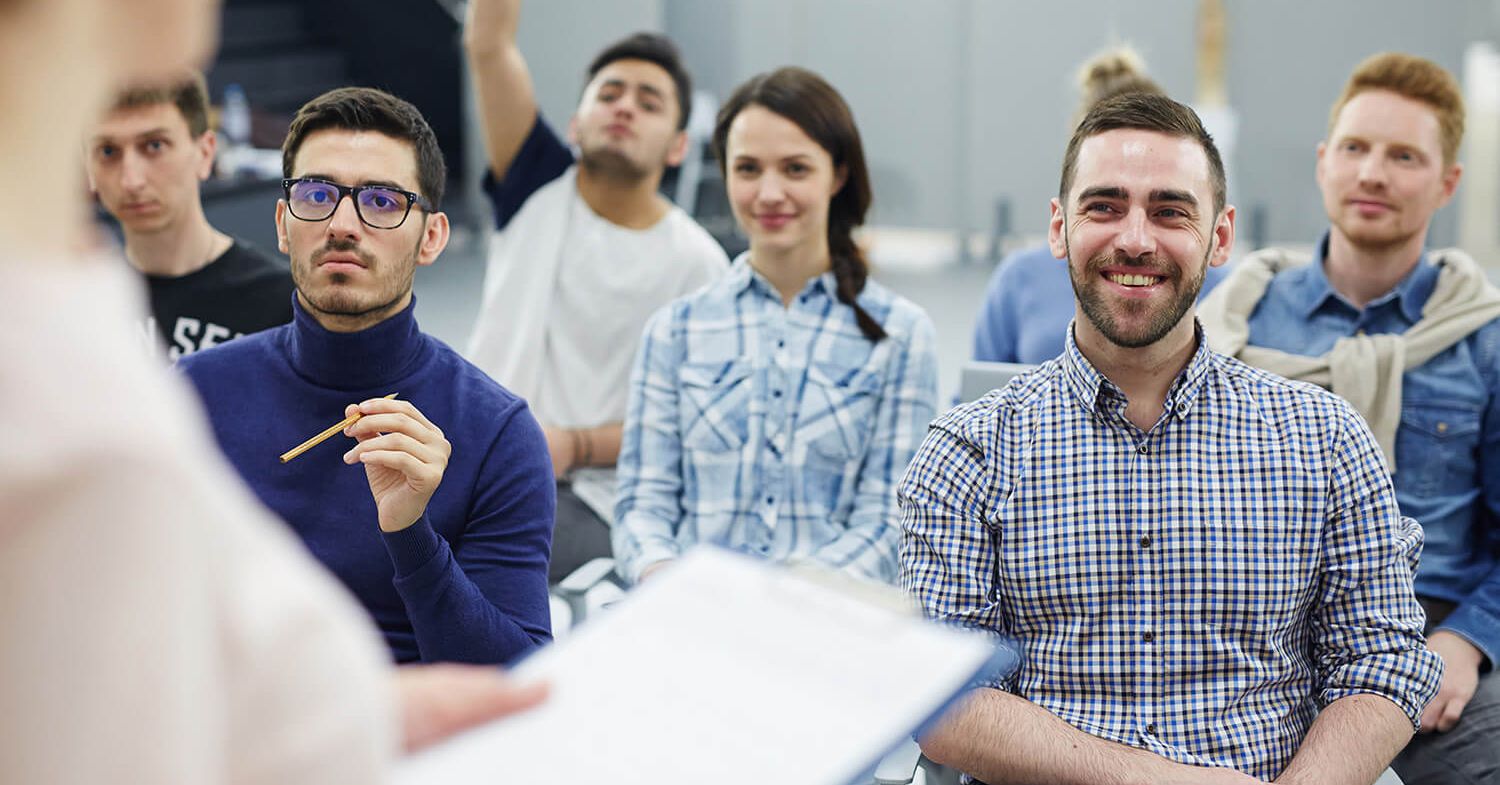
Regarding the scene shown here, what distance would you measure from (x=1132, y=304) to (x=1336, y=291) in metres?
0.87

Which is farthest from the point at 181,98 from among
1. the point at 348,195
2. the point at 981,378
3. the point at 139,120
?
the point at 981,378

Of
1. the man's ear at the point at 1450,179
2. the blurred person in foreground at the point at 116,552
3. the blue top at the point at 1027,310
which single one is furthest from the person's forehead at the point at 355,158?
the man's ear at the point at 1450,179

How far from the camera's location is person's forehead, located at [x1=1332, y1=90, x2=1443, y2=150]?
7.82 feet

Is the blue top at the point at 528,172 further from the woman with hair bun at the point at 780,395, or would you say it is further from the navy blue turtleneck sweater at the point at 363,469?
the navy blue turtleneck sweater at the point at 363,469

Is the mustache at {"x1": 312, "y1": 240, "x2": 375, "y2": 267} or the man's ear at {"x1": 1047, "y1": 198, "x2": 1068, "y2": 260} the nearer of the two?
the mustache at {"x1": 312, "y1": 240, "x2": 375, "y2": 267}

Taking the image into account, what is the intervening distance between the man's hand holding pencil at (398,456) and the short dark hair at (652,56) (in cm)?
175

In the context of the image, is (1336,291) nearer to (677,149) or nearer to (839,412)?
(839,412)

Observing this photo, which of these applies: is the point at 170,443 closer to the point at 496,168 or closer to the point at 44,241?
the point at 44,241

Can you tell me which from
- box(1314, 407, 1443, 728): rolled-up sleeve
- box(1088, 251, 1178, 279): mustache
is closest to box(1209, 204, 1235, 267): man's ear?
box(1088, 251, 1178, 279): mustache

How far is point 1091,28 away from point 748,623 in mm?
7181

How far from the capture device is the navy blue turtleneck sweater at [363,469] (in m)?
1.59

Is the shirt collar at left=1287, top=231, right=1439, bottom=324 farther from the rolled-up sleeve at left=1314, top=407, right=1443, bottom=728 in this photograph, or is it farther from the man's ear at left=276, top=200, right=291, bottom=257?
the man's ear at left=276, top=200, right=291, bottom=257

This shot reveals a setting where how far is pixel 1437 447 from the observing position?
7.14ft

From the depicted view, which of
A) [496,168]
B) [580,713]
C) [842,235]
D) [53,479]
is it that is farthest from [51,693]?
[496,168]
